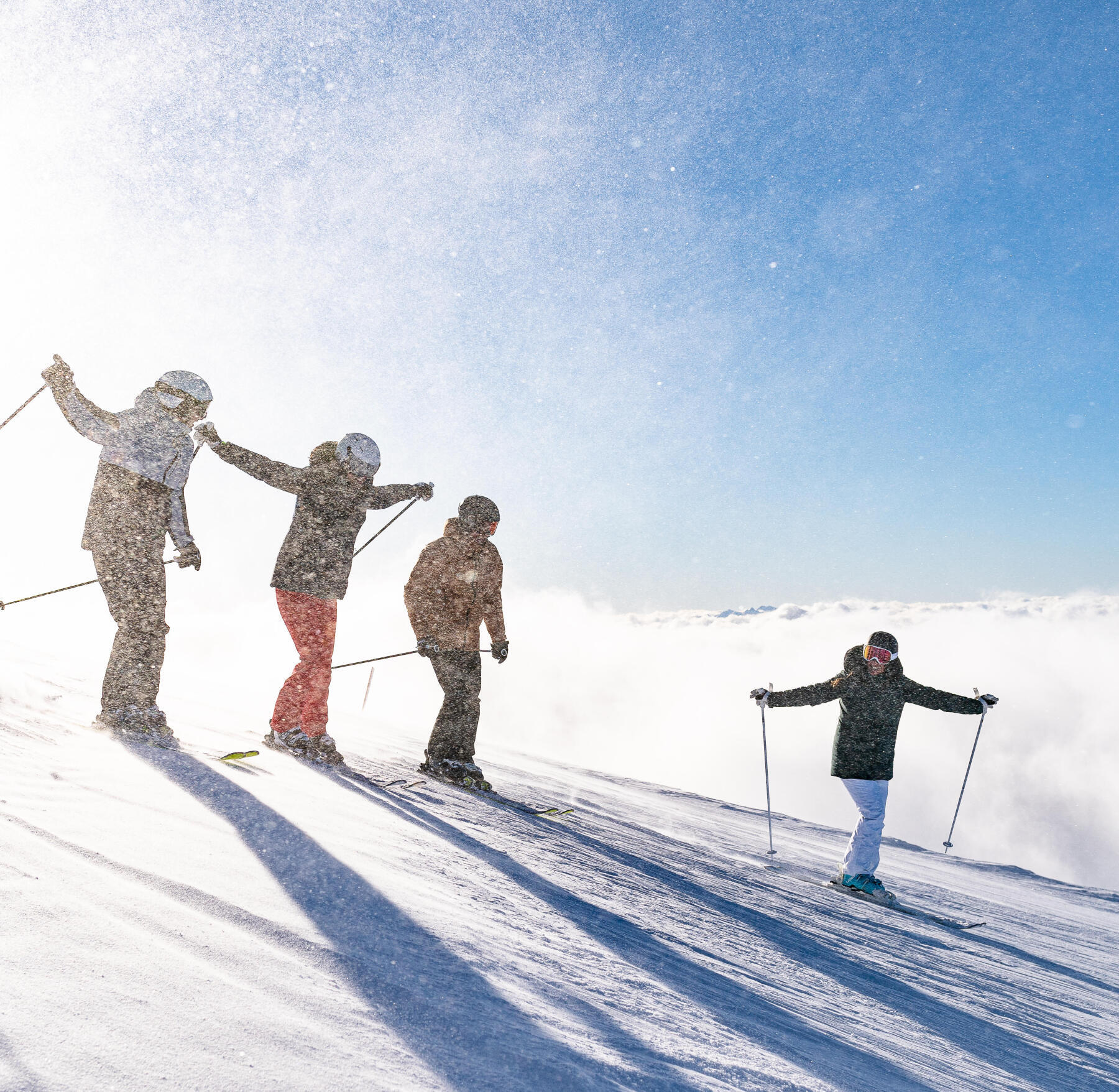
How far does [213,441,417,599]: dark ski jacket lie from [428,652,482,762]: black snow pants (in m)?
0.95

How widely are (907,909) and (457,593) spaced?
3872mm

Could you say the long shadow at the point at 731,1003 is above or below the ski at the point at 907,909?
above

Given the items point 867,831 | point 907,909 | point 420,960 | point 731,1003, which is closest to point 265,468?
point 420,960

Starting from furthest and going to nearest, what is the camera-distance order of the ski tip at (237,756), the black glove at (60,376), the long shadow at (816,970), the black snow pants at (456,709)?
the black snow pants at (456,709) < the black glove at (60,376) < the ski tip at (237,756) < the long shadow at (816,970)

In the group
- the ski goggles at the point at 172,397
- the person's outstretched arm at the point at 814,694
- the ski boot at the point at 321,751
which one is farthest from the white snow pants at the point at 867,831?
the ski goggles at the point at 172,397

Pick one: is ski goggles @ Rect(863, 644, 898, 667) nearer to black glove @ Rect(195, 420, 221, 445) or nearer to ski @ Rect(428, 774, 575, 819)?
ski @ Rect(428, 774, 575, 819)

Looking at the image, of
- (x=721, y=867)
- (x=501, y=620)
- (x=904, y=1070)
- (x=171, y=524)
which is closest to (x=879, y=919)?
(x=721, y=867)

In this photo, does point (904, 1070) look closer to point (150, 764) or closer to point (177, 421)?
point (150, 764)

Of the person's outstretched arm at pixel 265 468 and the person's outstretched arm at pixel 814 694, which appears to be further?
the person's outstretched arm at pixel 814 694

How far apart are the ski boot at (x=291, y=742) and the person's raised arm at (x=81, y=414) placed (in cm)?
211

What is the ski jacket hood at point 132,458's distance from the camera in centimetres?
412

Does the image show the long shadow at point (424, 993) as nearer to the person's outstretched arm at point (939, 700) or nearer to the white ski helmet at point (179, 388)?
the white ski helmet at point (179, 388)

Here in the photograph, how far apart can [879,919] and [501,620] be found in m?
3.13

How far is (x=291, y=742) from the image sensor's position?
183 inches
